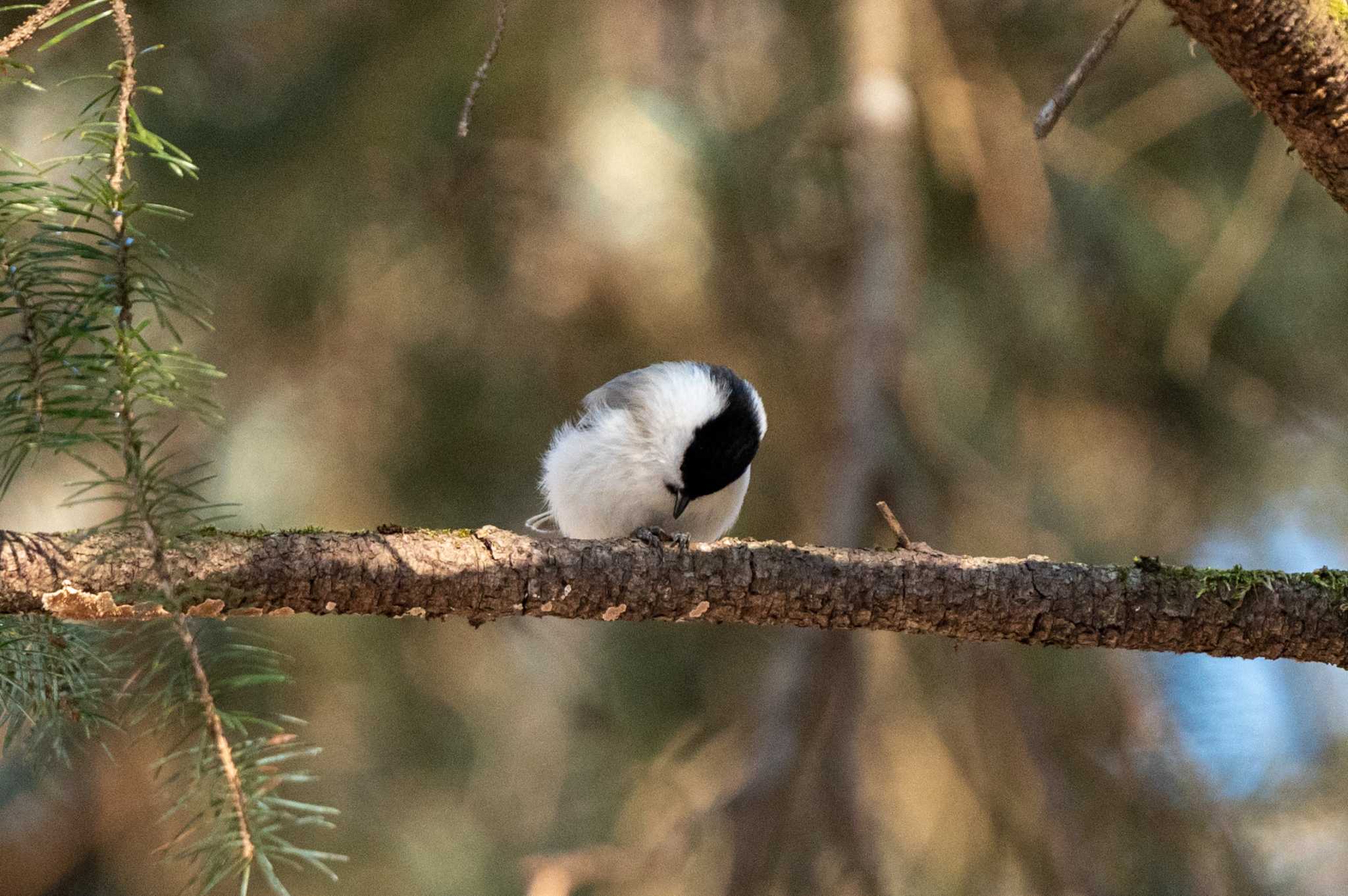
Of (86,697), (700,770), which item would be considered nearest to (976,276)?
(700,770)

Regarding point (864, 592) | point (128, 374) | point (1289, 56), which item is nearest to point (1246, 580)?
point (864, 592)

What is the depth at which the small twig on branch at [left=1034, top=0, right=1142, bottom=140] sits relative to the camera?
90 cm

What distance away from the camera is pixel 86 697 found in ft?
3.21

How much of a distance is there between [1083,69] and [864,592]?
0.51 m

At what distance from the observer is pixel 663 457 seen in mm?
1870

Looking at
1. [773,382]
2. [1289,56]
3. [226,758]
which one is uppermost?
[773,382]

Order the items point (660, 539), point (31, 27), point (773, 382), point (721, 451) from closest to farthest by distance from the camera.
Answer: point (31, 27), point (660, 539), point (721, 451), point (773, 382)

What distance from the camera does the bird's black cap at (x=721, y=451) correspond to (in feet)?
5.93

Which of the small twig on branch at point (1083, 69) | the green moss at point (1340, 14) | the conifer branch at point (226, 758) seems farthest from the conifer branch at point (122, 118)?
the green moss at point (1340, 14)

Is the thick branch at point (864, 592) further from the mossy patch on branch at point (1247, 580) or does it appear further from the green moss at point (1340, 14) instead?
the green moss at point (1340, 14)

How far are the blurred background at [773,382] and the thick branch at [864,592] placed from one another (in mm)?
857

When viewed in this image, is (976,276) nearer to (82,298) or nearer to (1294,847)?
(1294,847)

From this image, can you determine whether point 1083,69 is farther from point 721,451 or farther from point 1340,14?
point 721,451

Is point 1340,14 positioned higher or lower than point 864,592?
higher
